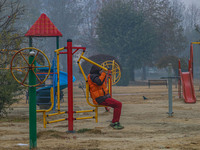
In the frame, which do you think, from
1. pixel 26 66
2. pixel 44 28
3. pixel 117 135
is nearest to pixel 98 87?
pixel 117 135

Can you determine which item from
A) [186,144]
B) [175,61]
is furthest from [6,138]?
[175,61]

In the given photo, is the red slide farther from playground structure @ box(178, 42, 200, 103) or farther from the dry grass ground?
the dry grass ground

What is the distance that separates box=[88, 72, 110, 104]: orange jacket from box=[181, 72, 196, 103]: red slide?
8659 millimetres

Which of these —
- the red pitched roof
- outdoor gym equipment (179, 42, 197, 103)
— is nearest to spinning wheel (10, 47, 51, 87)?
the red pitched roof

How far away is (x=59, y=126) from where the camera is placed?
1000 centimetres

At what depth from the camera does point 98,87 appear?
354 inches

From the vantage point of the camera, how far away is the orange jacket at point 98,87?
8.83 metres

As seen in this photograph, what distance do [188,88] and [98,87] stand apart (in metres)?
10.5

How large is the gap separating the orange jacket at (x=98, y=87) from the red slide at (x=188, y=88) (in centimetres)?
866

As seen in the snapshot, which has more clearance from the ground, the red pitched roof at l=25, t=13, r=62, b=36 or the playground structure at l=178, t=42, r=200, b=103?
the red pitched roof at l=25, t=13, r=62, b=36

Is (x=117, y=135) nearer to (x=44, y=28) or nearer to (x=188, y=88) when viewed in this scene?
(x=44, y=28)

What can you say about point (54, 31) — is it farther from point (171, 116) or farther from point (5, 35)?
point (171, 116)

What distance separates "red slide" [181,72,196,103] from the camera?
17.2m

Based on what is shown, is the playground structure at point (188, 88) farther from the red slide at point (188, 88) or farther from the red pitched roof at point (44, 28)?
the red pitched roof at point (44, 28)
